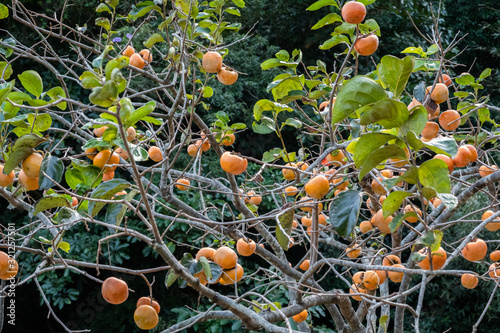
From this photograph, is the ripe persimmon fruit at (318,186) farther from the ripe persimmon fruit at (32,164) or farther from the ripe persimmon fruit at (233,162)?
the ripe persimmon fruit at (32,164)

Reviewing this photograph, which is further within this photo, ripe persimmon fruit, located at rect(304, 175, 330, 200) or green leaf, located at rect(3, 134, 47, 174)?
ripe persimmon fruit, located at rect(304, 175, 330, 200)

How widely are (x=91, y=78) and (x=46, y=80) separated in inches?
119

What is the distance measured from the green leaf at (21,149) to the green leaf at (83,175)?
71mm

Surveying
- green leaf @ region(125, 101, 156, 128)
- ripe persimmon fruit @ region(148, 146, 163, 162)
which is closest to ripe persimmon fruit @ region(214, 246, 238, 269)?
green leaf @ region(125, 101, 156, 128)

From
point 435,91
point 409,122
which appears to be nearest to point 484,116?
point 435,91

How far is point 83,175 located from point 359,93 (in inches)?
19.4

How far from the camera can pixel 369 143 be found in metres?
0.66

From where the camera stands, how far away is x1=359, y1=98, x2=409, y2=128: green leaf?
599 millimetres

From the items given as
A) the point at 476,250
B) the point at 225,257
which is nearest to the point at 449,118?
the point at 476,250

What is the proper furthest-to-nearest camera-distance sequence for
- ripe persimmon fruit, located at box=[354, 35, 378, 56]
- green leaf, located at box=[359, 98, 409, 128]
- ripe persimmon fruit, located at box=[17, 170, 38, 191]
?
ripe persimmon fruit, located at box=[354, 35, 378, 56]
ripe persimmon fruit, located at box=[17, 170, 38, 191]
green leaf, located at box=[359, 98, 409, 128]

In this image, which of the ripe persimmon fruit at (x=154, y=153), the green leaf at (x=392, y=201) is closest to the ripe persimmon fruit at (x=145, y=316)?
the green leaf at (x=392, y=201)

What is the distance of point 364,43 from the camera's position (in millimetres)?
1057

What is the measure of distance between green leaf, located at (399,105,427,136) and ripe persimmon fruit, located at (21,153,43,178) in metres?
0.59

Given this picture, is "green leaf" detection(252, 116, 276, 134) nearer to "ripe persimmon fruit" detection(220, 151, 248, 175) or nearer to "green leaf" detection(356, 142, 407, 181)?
"ripe persimmon fruit" detection(220, 151, 248, 175)
